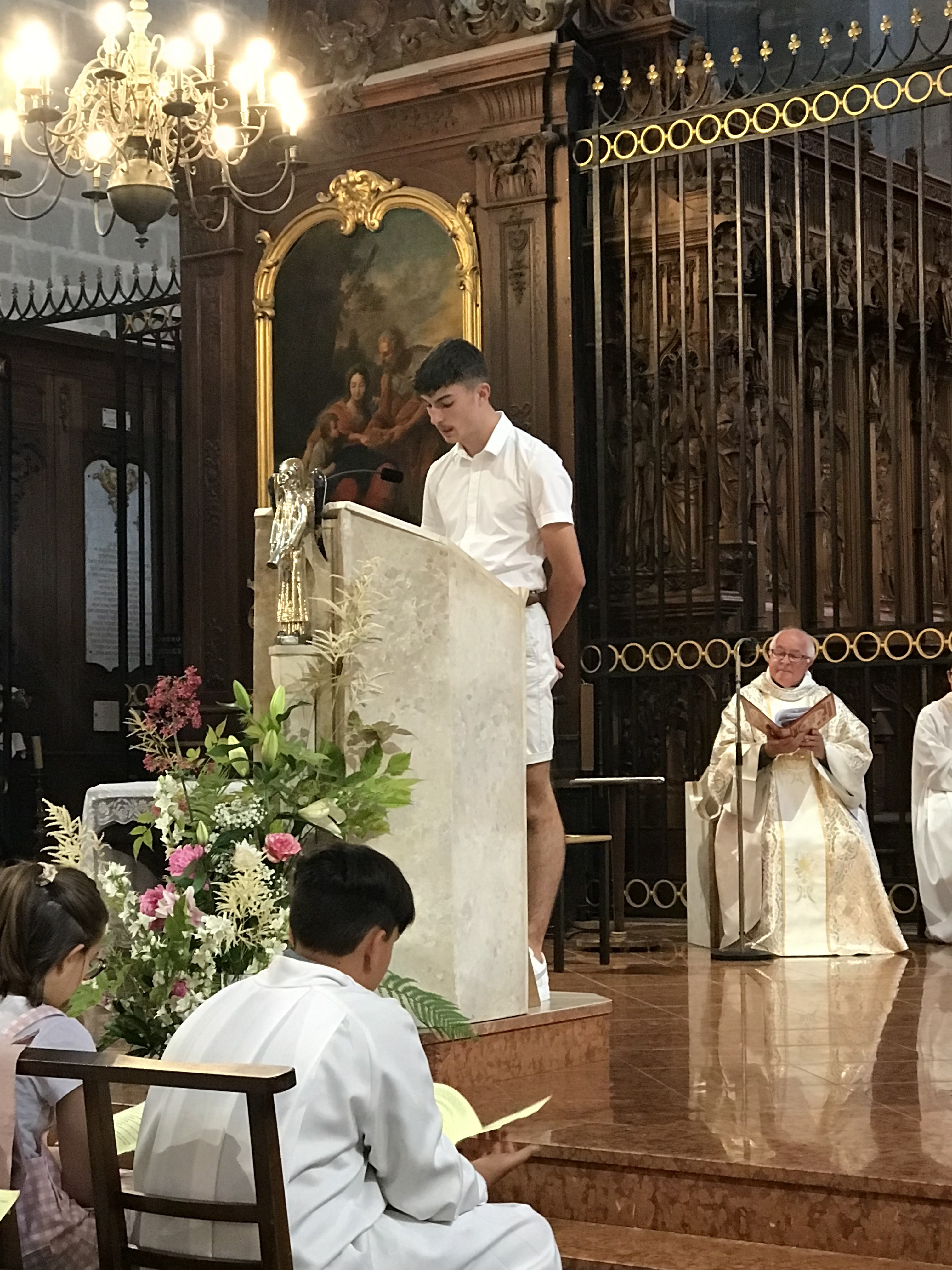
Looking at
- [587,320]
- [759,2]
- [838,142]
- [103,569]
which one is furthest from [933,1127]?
[759,2]

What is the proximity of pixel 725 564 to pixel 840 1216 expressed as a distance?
5659 millimetres

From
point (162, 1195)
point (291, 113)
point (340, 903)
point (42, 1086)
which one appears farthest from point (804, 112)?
point (162, 1195)

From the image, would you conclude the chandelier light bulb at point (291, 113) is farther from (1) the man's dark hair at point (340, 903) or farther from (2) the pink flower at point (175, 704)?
(1) the man's dark hair at point (340, 903)

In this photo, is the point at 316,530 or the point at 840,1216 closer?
the point at 840,1216

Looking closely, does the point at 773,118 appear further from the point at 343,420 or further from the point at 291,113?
the point at 343,420

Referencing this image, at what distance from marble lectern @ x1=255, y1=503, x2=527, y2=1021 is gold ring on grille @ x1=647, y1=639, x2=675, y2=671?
408 cm

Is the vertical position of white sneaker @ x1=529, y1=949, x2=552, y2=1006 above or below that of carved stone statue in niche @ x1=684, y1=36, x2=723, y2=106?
below

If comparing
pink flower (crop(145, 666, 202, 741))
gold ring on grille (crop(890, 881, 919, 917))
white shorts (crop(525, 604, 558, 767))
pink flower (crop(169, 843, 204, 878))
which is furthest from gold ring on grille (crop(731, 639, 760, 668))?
pink flower (crop(169, 843, 204, 878))

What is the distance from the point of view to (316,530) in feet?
15.2

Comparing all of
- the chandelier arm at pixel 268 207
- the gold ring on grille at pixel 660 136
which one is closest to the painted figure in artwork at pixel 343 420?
the chandelier arm at pixel 268 207

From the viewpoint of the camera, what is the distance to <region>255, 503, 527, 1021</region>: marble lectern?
4668 mm

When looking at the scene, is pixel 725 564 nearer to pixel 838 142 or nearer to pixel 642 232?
pixel 642 232

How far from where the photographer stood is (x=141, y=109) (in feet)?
25.8

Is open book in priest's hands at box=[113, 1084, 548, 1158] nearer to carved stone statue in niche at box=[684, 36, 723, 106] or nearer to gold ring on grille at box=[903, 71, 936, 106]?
gold ring on grille at box=[903, 71, 936, 106]
